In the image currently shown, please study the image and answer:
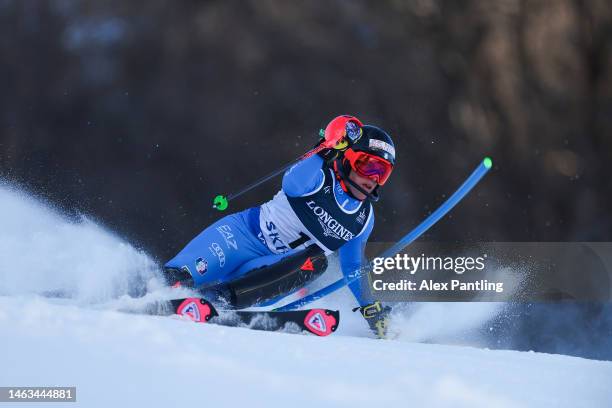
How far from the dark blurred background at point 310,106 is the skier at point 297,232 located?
1.05 meters

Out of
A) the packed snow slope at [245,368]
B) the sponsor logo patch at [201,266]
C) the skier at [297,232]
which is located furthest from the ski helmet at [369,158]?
the packed snow slope at [245,368]

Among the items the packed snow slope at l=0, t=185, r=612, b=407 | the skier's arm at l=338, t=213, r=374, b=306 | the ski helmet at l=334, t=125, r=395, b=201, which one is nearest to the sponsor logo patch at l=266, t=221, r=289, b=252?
the skier's arm at l=338, t=213, r=374, b=306

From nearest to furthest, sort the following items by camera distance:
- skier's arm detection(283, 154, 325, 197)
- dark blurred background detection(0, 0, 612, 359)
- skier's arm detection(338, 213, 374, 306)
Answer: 1. skier's arm detection(283, 154, 325, 197)
2. skier's arm detection(338, 213, 374, 306)
3. dark blurred background detection(0, 0, 612, 359)

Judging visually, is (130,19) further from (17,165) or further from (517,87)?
(517,87)

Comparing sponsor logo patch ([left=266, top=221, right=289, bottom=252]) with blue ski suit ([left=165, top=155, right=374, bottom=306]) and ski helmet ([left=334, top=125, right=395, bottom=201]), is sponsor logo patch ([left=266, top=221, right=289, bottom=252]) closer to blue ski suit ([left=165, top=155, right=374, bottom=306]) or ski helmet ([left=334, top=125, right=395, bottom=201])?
blue ski suit ([left=165, top=155, right=374, bottom=306])

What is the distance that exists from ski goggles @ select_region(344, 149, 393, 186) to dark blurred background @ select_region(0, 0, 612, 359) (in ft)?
3.82

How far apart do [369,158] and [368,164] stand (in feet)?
0.12

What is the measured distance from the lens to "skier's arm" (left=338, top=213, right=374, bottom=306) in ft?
13.0

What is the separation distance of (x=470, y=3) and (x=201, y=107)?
209 centimetres

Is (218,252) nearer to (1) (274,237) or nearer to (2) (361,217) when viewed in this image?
(1) (274,237)

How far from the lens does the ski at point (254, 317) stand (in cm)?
348

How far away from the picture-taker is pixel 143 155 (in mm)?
4715

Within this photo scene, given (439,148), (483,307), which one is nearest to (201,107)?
(439,148)

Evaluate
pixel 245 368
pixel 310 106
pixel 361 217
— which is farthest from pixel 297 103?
pixel 245 368
